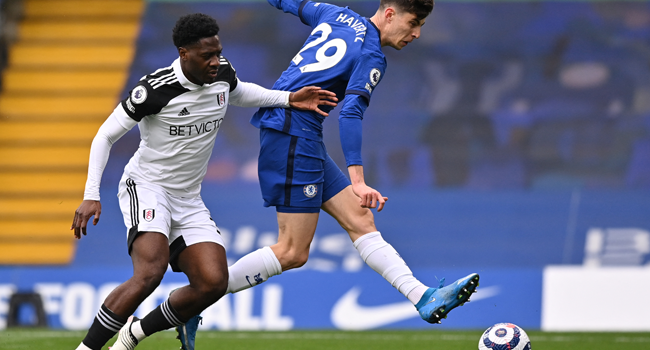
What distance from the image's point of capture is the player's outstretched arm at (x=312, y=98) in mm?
4367

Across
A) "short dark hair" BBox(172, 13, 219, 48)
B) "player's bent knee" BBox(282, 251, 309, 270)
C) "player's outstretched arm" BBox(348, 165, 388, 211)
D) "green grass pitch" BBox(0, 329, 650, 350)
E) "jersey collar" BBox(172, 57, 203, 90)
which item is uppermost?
"short dark hair" BBox(172, 13, 219, 48)

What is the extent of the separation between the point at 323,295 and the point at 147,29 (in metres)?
4.57

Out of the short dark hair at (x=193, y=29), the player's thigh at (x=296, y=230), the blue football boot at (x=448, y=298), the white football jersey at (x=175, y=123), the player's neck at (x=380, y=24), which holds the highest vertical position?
the player's neck at (x=380, y=24)

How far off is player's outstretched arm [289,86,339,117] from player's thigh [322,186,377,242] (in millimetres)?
476

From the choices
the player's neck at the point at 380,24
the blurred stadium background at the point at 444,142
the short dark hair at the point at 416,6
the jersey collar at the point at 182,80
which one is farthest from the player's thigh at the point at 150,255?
the blurred stadium background at the point at 444,142

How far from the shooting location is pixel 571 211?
8.84m

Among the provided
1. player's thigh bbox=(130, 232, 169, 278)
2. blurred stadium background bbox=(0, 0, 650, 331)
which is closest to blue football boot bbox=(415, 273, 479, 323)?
player's thigh bbox=(130, 232, 169, 278)

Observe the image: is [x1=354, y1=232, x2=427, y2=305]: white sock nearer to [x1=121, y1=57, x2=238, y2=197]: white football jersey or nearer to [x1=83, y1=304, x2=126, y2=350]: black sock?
[x1=121, y1=57, x2=238, y2=197]: white football jersey

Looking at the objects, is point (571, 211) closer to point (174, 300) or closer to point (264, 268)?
point (264, 268)

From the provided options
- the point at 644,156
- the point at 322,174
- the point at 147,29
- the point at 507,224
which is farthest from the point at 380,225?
the point at 322,174

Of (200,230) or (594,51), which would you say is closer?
(200,230)

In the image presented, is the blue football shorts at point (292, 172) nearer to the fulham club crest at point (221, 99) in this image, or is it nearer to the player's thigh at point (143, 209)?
the fulham club crest at point (221, 99)

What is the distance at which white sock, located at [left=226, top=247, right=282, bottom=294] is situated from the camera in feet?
14.5

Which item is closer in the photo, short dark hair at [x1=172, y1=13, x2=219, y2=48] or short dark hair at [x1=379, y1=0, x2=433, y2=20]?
short dark hair at [x1=172, y1=13, x2=219, y2=48]
